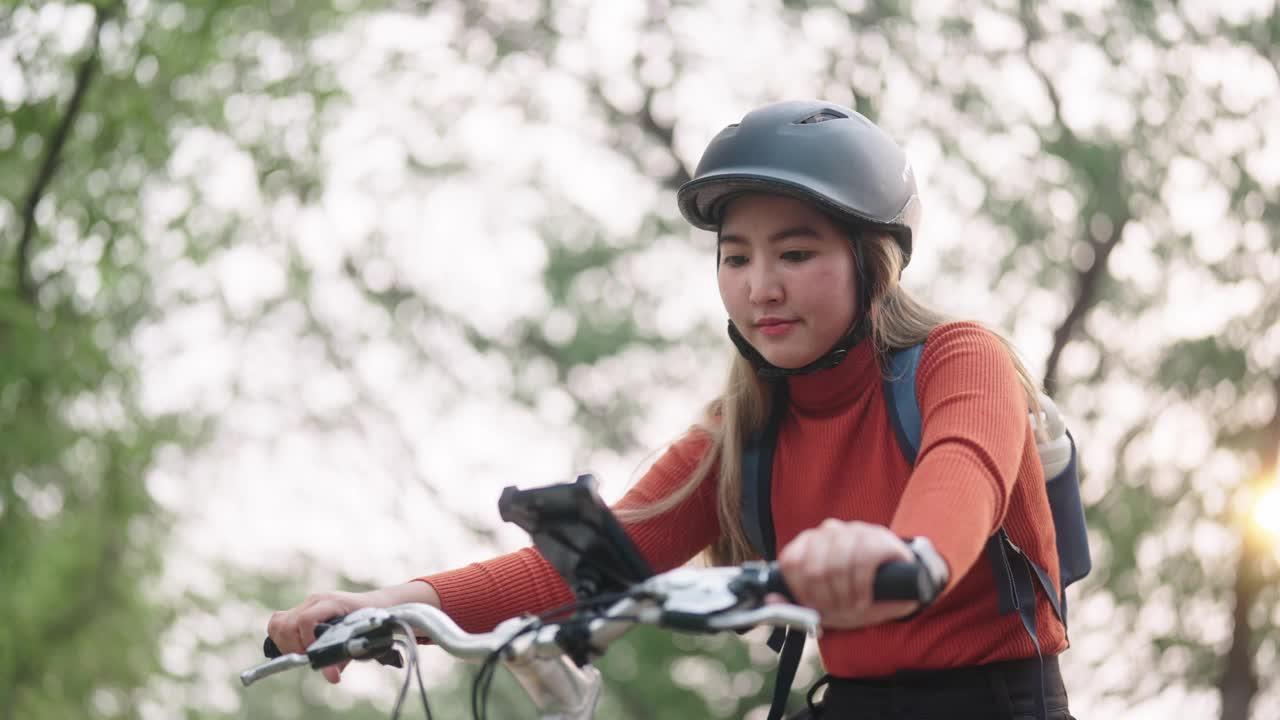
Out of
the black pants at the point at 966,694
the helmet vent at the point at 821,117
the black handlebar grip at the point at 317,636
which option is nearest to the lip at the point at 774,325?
the helmet vent at the point at 821,117

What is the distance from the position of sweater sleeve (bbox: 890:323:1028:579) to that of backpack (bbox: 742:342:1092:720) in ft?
0.15

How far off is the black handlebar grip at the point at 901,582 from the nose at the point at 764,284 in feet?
3.34

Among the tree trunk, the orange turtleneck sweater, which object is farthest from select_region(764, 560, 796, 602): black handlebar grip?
the tree trunk

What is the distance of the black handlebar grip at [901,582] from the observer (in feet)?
6.16

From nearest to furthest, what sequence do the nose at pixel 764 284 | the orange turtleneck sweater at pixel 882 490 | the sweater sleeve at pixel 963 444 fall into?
1. the sweater sleeve at pixel 963 444
2. the orange turtleneck sweater at pixel 882 490
3. the nose at pixel 764 284

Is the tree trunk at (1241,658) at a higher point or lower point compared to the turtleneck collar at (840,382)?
lower

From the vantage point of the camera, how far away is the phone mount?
2.17 m

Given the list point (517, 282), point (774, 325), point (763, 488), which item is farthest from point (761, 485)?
point (517, 282)

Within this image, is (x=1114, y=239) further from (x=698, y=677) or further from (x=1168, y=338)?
(x=698, y=677)

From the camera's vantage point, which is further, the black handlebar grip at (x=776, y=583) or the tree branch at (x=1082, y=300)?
the tree branch at (x=1082, y=300)

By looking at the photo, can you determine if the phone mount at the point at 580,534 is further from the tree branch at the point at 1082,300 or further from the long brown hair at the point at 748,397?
the tree branch at the point at 1082,300

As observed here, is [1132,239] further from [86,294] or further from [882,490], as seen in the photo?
[882,490]

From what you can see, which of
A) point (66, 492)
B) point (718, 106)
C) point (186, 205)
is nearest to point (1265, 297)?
point (718, 106)

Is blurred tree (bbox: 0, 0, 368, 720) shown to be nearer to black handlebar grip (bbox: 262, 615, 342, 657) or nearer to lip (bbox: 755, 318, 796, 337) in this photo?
black handlebar grip (bbox: 262, 615, 342, 657)
